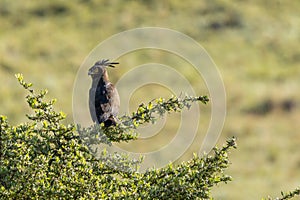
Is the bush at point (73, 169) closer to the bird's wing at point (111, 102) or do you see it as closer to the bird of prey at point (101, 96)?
the bird of prey at point (101, 96)

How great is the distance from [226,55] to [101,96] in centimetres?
2109

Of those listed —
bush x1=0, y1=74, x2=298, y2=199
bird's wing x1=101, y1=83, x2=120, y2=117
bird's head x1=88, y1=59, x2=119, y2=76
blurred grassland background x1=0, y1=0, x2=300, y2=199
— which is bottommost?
bush x1=0, y1=74, x2=298, y2=199

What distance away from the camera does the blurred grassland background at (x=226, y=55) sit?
20734 millimetres

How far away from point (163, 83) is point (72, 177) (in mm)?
20946

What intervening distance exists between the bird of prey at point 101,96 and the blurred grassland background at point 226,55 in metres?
9.42

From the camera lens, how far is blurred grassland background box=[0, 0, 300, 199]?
20.7m

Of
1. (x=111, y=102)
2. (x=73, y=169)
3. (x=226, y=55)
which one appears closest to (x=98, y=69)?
(x=111, y=102)

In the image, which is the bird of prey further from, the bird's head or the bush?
the bush

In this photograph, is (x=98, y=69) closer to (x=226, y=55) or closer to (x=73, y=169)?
(x=73, y=169)

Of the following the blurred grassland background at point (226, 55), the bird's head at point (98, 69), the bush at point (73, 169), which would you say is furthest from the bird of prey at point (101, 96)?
the blurred grassland background at point (226, 55)

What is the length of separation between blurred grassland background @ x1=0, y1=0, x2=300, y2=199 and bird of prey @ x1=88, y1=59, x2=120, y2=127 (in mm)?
9418

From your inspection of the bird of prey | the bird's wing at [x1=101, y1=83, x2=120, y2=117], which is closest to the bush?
the bird of prey

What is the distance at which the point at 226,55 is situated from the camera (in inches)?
1153

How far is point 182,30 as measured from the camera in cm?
3123
